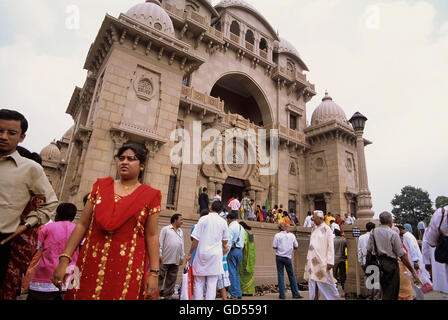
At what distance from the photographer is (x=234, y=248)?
639 cm

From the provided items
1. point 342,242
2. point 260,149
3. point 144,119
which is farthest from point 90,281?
point 260,149

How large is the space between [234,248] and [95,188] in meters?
4.80

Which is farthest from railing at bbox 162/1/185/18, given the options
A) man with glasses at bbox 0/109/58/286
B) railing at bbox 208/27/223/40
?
man with glasses at bbox 0/109/58/286

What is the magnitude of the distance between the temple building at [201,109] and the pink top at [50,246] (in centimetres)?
538

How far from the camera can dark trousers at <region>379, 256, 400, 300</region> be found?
4.26 metres

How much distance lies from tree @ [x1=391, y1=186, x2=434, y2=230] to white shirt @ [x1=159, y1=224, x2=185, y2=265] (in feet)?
174

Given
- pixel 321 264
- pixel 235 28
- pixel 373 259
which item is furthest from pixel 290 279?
pixel 235 28

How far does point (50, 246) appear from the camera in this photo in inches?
124

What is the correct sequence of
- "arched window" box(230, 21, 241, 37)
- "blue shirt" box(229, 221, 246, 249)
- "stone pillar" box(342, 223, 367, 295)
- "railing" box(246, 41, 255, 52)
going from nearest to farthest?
"blue shirt" box(229, 221, 246, 249) < "stone pillar" box(342, 223, 367, 295) < "railing" box(246, 41, 255, 52) < "arched window" box(230, 21, 241, 37)

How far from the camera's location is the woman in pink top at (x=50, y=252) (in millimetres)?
2986

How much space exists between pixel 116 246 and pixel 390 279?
181 inches

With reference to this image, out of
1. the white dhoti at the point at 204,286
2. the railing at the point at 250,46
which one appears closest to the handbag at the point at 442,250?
the white dhoti at the point at 204,286

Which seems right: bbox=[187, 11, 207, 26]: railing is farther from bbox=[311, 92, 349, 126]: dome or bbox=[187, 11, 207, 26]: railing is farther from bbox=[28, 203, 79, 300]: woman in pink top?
bbox=[28, 203, 79, 300]: woman in pink top

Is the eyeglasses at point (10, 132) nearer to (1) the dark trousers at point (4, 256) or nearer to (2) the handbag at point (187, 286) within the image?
(1) the dark trousers at point (4, 256)
